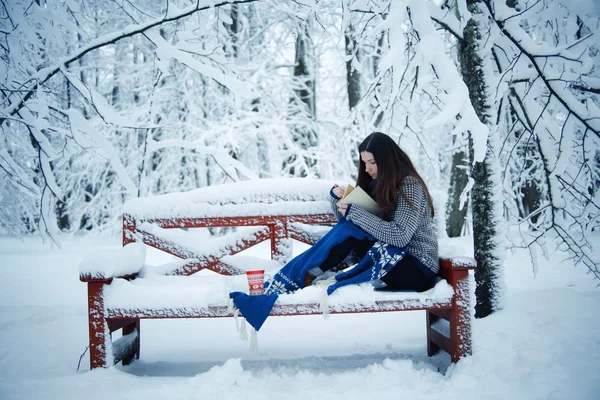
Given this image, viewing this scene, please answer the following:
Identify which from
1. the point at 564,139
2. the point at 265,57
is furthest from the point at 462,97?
the point at 265,57

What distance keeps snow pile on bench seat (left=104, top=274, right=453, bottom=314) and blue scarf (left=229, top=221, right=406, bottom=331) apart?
0.06 m

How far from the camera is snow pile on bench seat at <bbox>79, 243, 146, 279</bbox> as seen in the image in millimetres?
2480

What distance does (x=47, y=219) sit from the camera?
3.50 meters

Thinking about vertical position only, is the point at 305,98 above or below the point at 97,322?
above

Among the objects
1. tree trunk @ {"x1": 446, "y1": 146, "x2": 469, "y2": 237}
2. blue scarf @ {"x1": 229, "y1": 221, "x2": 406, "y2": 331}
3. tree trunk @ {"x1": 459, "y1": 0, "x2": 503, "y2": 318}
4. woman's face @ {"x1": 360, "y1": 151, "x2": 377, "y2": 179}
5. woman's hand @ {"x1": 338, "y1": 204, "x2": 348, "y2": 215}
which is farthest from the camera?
tree trunk @ {"x1": 446, "y1": 146, "x2": 469, "y2": 237}

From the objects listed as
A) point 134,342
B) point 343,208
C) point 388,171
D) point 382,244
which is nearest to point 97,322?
point 134,342

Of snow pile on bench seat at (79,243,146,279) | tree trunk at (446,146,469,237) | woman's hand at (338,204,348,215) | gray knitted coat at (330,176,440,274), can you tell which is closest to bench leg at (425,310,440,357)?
gray knitted coat at (330,176,440,274)

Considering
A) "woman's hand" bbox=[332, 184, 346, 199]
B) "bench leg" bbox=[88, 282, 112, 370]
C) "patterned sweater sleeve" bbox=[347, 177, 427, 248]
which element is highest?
"woman's hand" bbox=[332, 184, 346, 199]

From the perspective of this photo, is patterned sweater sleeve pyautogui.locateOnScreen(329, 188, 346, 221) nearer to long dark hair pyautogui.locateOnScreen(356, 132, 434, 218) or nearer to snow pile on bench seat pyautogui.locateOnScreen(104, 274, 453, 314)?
long dark hair pyautogui.locateOnScreen(356, 132, 434, 218)

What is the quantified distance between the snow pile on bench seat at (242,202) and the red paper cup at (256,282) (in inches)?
28.2

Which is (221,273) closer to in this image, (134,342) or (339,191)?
(134,342)

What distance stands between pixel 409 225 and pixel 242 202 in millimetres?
1198

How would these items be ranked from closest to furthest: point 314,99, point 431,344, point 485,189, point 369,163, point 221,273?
point 369,163 → point 431,344 → point 221,273 → point 485,189 → point 314,99

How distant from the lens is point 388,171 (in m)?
2.69
